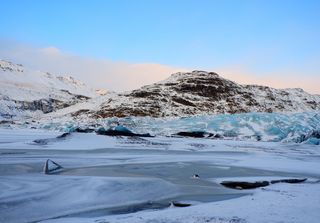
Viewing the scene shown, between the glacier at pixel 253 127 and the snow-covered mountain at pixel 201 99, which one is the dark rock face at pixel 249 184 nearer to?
the glacier at pixel 253 127

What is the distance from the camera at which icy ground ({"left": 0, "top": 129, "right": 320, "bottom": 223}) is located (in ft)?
13.0

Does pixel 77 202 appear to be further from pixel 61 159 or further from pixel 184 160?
pixel 184 160

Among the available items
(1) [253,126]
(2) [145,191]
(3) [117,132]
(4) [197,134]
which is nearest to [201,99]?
(1) [253,126]

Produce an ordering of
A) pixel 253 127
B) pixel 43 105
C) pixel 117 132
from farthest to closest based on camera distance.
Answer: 1. pixel 43 105
2. pixel 253 127
3. pixel 117 132

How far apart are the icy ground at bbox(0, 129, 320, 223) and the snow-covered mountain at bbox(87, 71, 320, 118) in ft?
156

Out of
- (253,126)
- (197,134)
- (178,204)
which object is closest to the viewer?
(178,204)

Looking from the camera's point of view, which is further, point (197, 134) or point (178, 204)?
point (197, 134)

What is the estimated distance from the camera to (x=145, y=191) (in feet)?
17.8

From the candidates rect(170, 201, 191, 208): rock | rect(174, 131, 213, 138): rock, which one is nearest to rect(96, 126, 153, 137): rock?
rect(174, 131, 213, 138): rock

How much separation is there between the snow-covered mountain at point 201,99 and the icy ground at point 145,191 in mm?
47438

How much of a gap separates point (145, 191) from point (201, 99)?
2615 inches

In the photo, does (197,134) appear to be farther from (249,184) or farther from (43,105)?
(43,105)

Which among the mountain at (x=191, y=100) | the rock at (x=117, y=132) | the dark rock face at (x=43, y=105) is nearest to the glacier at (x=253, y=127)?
the rock at (x=117, y=132)

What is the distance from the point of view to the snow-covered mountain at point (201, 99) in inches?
2447
